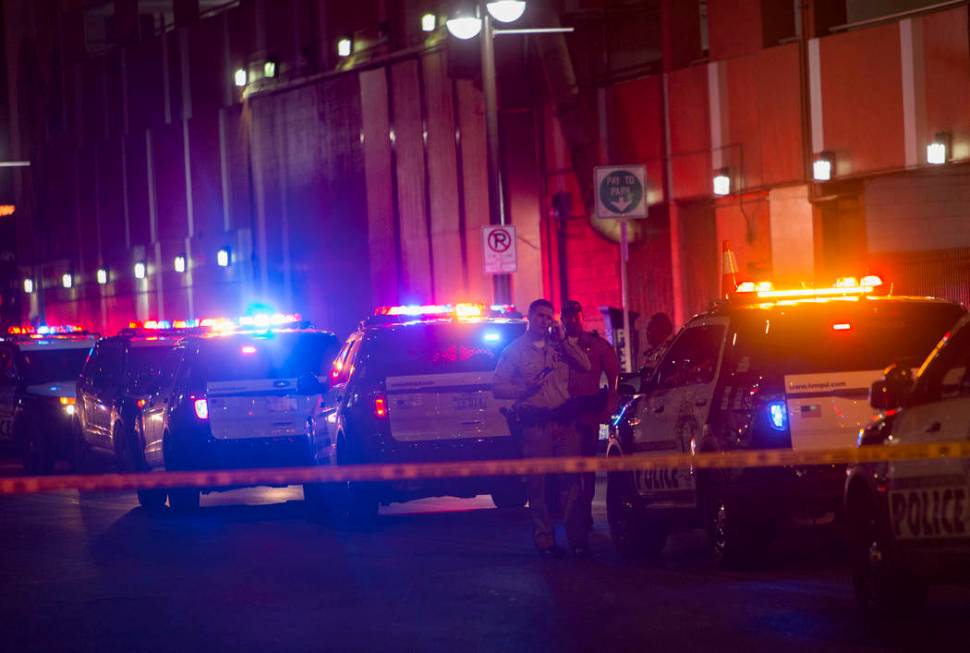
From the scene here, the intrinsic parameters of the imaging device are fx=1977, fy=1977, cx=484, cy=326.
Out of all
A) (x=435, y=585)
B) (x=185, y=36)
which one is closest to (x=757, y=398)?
(x=435, y=585)

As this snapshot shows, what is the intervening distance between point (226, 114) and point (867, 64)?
26343mm

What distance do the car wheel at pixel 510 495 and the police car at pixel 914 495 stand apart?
260 inches

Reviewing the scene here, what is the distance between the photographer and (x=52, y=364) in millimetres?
27531

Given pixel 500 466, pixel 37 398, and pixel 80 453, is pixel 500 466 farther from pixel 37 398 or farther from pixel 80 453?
pixel 37 398

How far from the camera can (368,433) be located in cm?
1631

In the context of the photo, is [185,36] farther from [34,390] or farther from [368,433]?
[368,433]

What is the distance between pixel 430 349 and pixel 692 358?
11.6 ft

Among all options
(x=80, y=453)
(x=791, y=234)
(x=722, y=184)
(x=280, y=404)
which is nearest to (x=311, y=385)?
(x=280, y=404)

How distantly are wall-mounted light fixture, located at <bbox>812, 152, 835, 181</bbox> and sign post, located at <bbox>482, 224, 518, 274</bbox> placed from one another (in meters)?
3.96

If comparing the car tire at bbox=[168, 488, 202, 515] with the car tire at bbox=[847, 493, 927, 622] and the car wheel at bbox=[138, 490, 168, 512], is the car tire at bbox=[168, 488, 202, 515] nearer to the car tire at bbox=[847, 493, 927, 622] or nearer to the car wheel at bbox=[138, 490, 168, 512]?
the car wheel at bbox=[138, 490, 168, 512]

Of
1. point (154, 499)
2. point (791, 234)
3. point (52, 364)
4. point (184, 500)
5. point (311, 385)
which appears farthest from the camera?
point (52, 364)

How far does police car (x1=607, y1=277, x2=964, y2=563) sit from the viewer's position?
39.4 feet

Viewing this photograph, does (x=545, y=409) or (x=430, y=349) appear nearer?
(x=545, y=409)

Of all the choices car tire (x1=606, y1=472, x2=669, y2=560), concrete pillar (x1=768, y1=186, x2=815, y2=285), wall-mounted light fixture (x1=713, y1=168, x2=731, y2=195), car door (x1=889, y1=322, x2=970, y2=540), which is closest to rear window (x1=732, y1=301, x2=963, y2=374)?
car tire (x1=606, y1=472, x2=669, y2=560)
